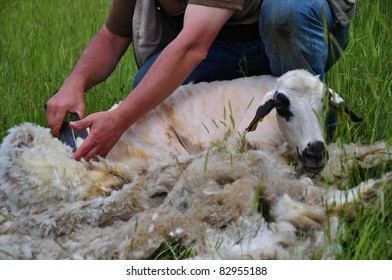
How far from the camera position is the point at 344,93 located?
132 inches

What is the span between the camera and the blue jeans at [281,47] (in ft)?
9.78

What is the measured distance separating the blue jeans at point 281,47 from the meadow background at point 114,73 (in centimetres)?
18

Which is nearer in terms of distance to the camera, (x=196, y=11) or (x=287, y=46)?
(x=196, y=11)

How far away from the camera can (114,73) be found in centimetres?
434

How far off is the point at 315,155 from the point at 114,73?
204cm

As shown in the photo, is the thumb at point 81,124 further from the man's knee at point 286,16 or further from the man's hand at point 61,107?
the man's knee at point 286,16

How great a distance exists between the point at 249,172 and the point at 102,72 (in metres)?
1.16

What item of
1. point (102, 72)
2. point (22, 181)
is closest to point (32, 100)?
point (102, 72)

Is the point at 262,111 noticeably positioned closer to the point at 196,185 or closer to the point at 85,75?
the point at 196,185

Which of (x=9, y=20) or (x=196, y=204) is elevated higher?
(x=196, y=204)

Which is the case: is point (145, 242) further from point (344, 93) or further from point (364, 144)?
point (344, 93)

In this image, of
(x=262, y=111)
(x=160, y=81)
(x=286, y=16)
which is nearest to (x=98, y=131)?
(x=160, y=81)

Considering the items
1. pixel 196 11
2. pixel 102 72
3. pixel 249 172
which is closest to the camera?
pixel 249 172

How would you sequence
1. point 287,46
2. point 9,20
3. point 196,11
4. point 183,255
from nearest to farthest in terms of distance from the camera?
point 183,255
point 196,11
point 287,46
point 9,20
